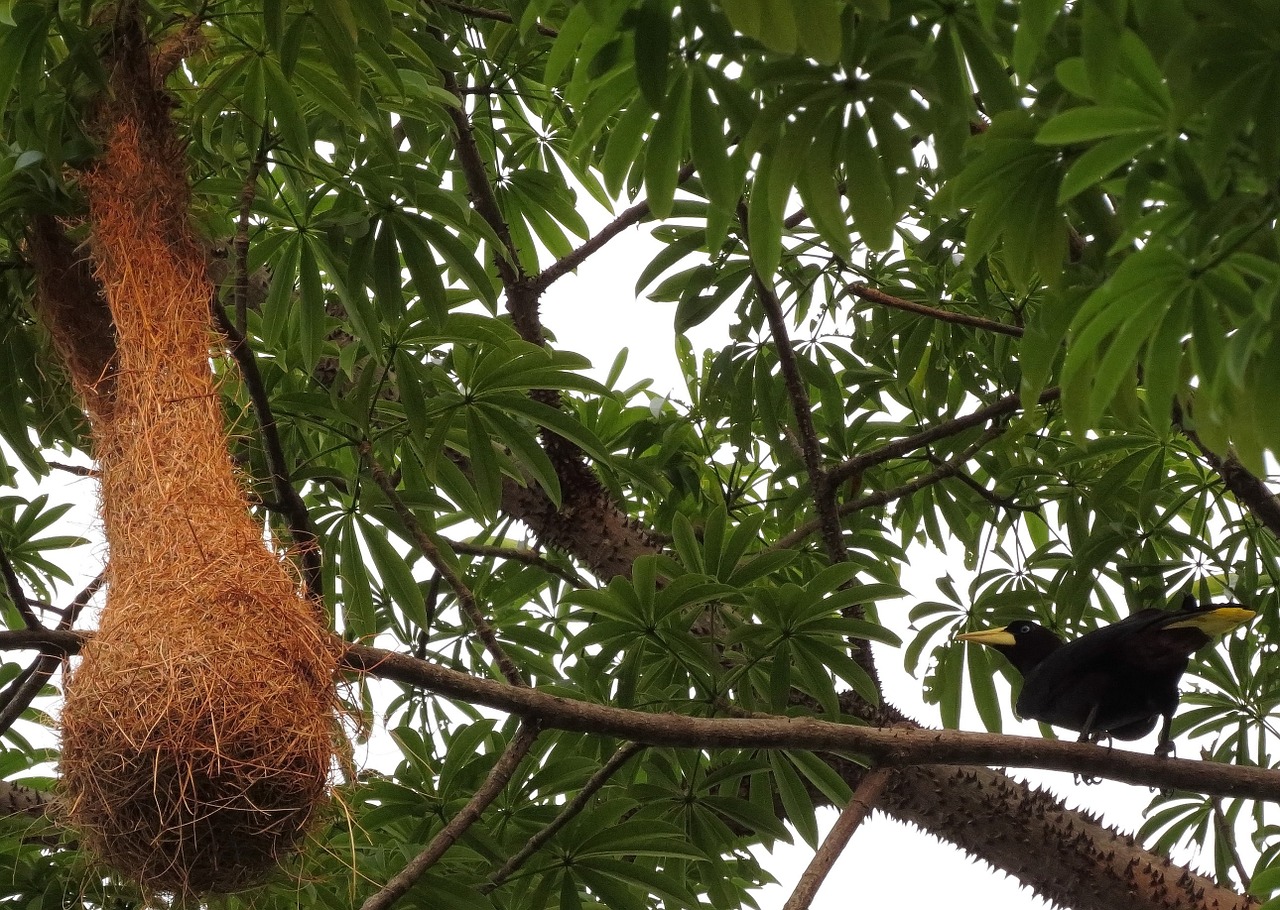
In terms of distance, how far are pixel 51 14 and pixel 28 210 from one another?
286 millimetres

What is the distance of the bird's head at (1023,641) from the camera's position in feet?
8.17

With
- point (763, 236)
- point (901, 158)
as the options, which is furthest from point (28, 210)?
point (901, 158)

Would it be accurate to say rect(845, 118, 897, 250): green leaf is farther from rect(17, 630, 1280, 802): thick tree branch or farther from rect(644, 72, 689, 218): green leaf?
rect(17, 630, 1280, 802): thick tree branch

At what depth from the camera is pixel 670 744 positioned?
1656mm

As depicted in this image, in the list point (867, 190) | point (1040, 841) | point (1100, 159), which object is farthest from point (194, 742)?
point (1040, 841)

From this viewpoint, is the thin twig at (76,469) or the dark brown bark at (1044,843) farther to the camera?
→ the dark brown bark at (1044,843)

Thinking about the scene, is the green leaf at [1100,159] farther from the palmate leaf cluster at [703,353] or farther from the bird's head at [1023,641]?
the bird's head at [1023,641]

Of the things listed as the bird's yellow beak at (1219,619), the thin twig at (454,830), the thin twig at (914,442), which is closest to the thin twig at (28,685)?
the thin twig at (454,830)

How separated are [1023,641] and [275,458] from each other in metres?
1.55

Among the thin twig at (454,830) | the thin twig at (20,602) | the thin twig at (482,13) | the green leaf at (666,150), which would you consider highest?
the thin twig at (482,13)

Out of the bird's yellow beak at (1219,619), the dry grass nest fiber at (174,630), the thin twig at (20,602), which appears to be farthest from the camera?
the bird's yellow beak at (1219,619)

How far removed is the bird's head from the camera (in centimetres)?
249

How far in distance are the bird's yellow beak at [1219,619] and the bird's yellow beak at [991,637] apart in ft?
1.16

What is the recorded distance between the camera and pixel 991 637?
8.09ft
